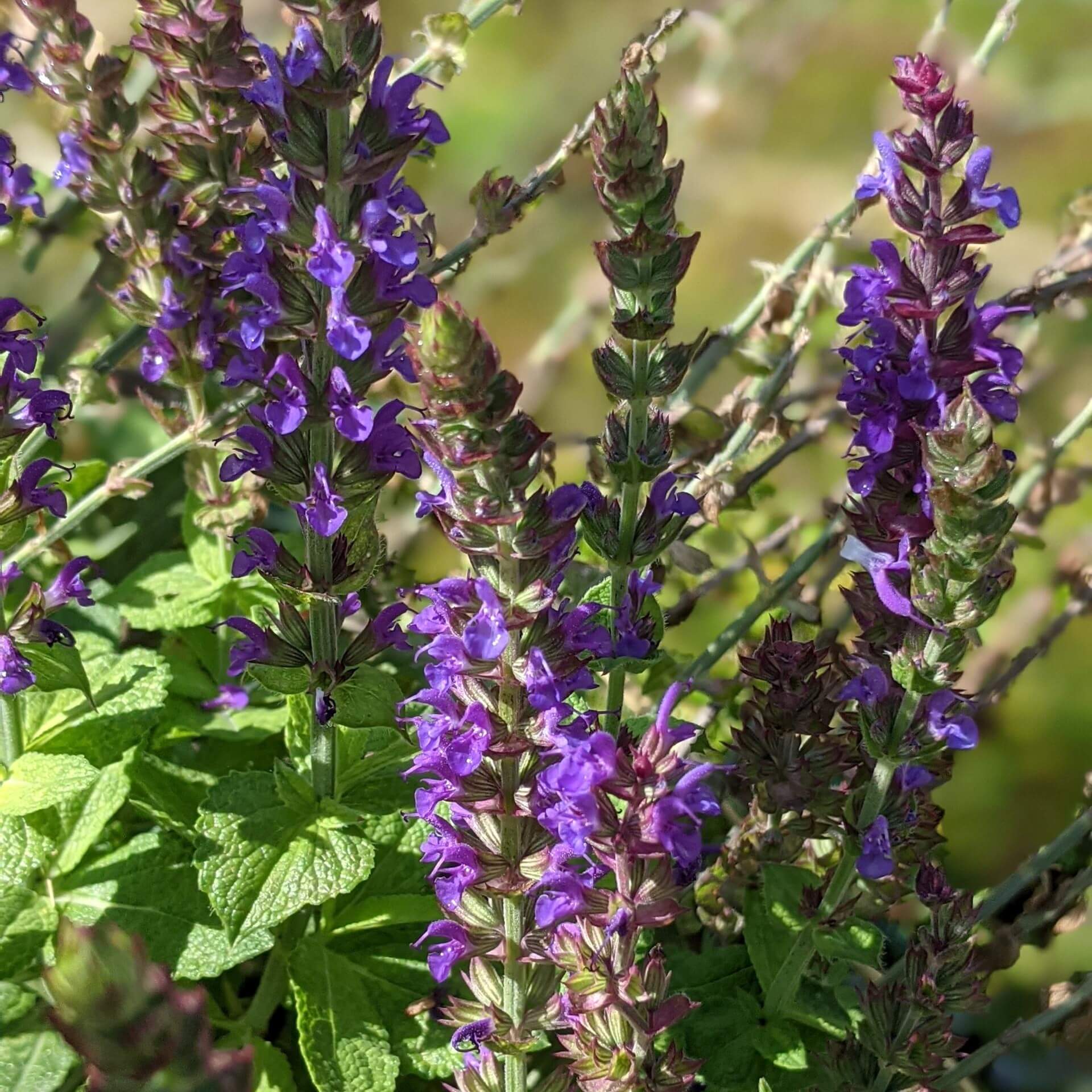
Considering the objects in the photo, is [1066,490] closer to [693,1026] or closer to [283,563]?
[693,1026]

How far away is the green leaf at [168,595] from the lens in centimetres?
175

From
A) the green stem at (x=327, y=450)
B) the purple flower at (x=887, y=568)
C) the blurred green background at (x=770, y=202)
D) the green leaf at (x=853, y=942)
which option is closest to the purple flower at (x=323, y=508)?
the green stem at (x=327, y=450)

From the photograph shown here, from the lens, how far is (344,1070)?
1.43 metres

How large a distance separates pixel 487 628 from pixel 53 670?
70cm

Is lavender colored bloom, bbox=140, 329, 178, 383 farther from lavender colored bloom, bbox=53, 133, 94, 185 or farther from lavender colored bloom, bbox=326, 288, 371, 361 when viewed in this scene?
lavender colored bloom, bbox=326, 288, 371, 361

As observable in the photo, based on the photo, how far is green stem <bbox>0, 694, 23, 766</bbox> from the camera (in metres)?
1.51

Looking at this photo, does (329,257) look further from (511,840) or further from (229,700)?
(229,700)

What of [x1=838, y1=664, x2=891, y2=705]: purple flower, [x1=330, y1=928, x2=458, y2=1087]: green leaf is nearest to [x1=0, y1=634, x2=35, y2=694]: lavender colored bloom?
[x1=330, y1=928, x2=458, y2=1087]: green leaf

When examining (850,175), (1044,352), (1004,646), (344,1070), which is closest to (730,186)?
(850,175)

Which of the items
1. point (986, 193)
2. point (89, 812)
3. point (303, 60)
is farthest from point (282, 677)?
point (986, 193)

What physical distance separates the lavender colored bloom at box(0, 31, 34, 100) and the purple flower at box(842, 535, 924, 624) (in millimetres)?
1083

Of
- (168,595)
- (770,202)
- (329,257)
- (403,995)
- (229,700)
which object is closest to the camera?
(329,257)

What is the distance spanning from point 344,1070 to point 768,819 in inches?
22.6

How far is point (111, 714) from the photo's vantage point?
1.54 meters
